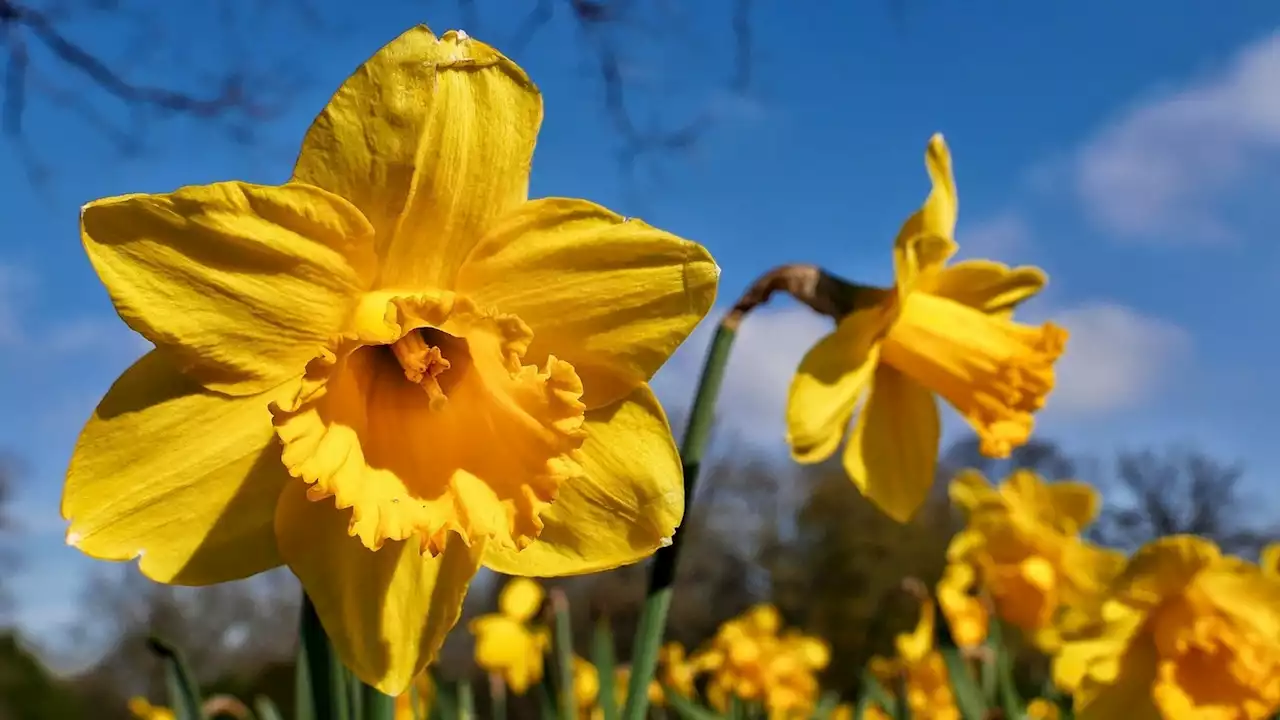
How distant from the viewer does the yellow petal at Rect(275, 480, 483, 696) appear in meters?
1.25

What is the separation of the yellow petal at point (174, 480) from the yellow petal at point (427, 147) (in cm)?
28

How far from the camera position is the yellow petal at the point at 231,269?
1105 millimetres

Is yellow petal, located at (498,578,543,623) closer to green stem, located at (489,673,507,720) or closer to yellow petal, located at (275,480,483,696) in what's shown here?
green stem, located at (489,673,507,720)

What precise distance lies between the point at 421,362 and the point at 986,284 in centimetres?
130

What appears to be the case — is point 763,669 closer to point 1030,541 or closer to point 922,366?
point 1030,541

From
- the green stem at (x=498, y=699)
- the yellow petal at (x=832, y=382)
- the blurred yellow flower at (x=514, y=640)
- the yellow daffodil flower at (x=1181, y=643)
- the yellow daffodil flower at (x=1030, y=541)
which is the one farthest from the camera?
the blurred yellow flower at (x=514, y=640)

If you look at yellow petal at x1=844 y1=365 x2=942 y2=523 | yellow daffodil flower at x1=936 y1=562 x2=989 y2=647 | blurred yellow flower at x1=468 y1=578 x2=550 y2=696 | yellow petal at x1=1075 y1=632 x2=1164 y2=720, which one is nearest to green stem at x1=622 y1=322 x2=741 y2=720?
yellow petal at x1=844 y1=365 x2=942 y2=523

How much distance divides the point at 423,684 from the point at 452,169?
12.1 feet

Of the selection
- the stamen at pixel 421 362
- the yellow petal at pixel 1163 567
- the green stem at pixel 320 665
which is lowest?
the green stem at pixel 320 665

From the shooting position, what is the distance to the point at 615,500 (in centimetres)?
132

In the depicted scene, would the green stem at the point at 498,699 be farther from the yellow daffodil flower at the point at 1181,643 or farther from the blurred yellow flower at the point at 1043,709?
the yellow daffodil flower at the point at 1181,643

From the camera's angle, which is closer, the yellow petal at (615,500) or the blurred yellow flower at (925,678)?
the yellow petal at (615,500)

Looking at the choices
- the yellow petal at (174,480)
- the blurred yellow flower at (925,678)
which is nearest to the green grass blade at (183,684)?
the yellow petal at (174,480)

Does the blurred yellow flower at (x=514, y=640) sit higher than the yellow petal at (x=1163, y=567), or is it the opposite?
A: the yellow petal at (x=1163, y=567)
